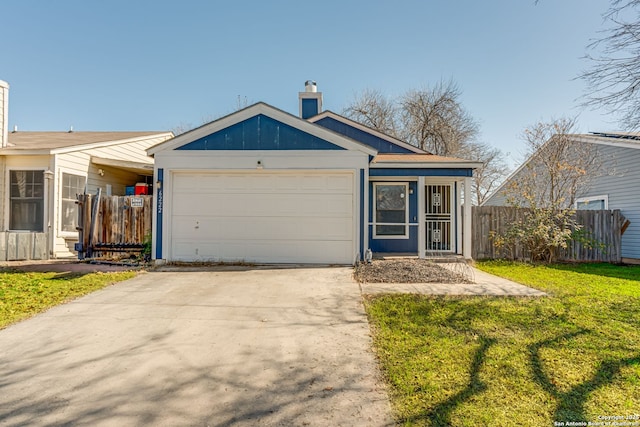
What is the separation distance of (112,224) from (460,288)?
9.24m

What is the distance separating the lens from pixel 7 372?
3279mm

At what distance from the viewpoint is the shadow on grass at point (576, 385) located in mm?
2578

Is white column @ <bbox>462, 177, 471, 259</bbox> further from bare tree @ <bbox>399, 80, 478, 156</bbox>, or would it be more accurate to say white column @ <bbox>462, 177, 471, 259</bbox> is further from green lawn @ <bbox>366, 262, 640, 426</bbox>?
bare tree @ <bbox>399, 80, 478, 156</bbox>

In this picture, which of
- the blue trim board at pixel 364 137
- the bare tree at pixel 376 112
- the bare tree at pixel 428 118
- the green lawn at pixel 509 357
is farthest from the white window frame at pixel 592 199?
the bare tree at pixel 376 112

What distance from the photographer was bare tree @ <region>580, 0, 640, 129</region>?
18.1 ft

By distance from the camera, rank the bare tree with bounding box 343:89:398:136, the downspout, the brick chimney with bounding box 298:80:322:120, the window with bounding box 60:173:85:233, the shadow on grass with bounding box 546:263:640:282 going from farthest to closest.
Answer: the bare tree with bounding box 343:89:398:136 → the brick chimney with bounding box 298:80:322:120 → the window with bounding box 60:173:85:233 → the downspout → the shadow on grass with bounding box 546:263:640:282

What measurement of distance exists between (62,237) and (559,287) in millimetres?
13025

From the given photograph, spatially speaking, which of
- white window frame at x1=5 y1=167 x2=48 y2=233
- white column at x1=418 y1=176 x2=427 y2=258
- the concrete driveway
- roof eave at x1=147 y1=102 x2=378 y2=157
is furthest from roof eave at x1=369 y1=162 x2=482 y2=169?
white window frame at x1=5 y1=167 x2=48 y2=233

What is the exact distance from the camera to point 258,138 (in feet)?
29.1

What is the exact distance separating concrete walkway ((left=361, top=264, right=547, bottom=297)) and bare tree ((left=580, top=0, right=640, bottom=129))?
11.6 feet

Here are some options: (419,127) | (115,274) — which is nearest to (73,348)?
(115,274)

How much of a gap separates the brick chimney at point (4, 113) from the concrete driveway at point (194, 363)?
7.86m

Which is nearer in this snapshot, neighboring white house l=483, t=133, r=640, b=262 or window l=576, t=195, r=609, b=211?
neighboring white house l=483, t=133, r=640, b=262

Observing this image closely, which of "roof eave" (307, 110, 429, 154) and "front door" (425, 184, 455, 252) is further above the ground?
"roof eave" (307, 110, 429, 154)
